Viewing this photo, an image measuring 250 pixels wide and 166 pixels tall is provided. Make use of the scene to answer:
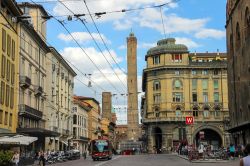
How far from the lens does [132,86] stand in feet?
384

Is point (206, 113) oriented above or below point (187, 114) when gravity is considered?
above

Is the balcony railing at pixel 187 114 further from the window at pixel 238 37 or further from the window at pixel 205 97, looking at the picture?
the window at pixel 238 37

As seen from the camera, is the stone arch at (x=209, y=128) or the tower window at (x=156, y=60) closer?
the stone arch at (x=209, y=128)

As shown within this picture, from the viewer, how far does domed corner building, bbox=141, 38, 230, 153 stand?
4031 inches

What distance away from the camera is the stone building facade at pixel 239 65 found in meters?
54.4

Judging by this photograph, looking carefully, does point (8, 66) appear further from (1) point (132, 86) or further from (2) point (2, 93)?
(1) point (132, 86)

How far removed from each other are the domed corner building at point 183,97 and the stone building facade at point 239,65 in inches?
1406

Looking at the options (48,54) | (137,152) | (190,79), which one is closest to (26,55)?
(48,54)

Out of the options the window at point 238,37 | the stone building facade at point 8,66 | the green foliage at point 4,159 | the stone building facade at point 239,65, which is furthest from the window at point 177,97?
the green foliage at point 4,159

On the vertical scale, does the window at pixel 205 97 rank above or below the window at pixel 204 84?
below

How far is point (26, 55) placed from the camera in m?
58.8

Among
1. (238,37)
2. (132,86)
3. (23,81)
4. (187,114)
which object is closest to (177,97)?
(187,114)

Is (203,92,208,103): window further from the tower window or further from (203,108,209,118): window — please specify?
the tower window

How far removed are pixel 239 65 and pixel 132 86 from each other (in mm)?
59228
